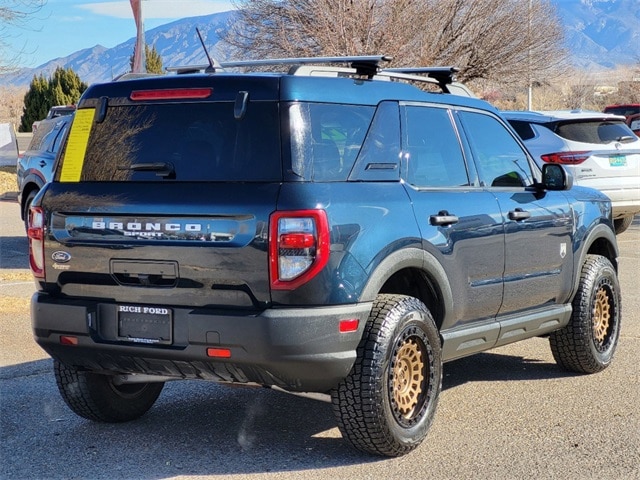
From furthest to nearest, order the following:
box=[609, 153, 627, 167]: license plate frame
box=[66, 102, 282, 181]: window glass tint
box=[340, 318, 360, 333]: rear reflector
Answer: box=[609, 153, 627, 167]: license plate frame < box=[66, 102, 282, 181]: window glass tint < box=[340, 318, 360, 333]: rear reflector

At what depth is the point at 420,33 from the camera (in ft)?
83.4

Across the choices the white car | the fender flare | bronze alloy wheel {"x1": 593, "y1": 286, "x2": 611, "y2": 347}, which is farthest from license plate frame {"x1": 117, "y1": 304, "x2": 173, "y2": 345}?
the white car

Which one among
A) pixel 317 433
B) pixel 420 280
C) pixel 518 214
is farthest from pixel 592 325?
pixel 317 433

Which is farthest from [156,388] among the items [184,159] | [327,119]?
[327,119]

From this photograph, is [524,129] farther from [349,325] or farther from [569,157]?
[349,325]

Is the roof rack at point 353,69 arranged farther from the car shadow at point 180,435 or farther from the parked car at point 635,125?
the parked car at point 635,125

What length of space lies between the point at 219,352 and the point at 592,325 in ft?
10.9

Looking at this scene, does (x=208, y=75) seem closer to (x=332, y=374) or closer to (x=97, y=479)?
(x=332, y=374)

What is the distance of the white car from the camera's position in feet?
44.0

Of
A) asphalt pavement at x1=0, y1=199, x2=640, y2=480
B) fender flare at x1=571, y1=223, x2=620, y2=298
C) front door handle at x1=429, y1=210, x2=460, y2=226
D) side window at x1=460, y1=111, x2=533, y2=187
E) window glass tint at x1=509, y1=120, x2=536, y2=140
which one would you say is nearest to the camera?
asphalt pavement at x1=0, y1=199, x2=640, y2=480

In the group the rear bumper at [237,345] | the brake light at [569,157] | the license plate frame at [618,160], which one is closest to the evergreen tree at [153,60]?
the brake light at [569,157]

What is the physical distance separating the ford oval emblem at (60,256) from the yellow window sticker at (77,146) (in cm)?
42

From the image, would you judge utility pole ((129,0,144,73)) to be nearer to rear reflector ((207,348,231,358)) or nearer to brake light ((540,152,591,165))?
brake light ((540,152,591,165))

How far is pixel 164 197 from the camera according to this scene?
16.7 ft
